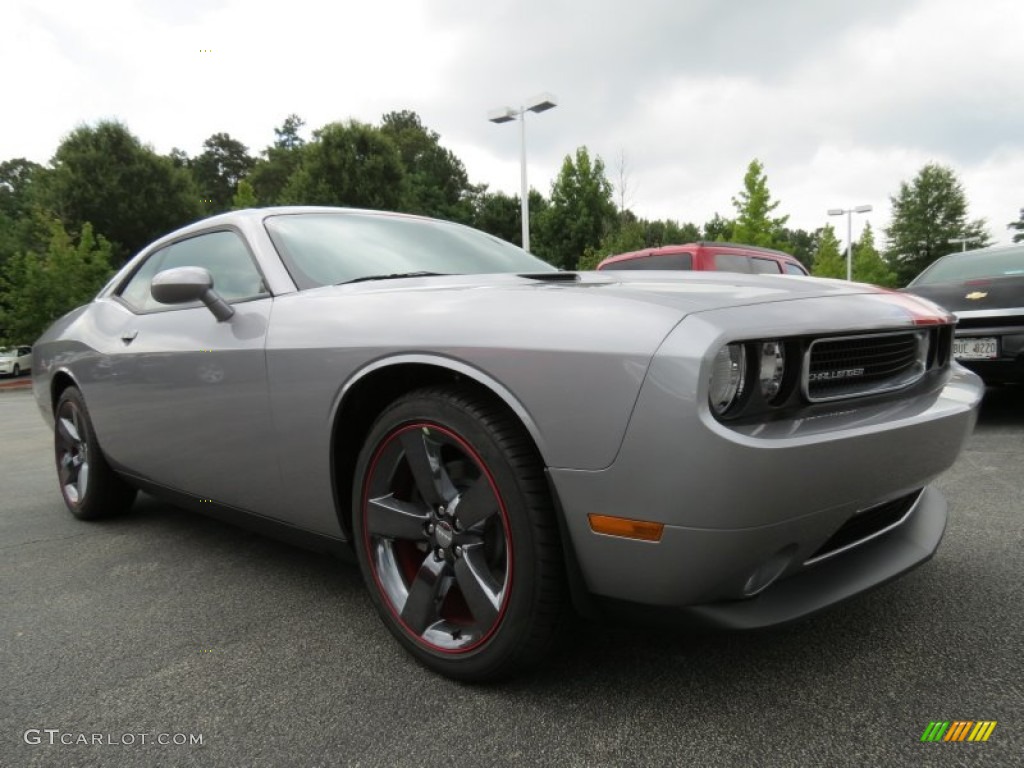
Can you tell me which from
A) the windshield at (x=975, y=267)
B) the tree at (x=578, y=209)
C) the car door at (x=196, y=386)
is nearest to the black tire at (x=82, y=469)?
the car door at (x=196, y=386)

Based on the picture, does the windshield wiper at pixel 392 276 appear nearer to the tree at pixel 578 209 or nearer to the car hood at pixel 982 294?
the car hood at pixel 982 294

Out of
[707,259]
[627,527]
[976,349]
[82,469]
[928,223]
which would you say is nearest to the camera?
[627,527]

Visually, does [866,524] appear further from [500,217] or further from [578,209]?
[500,217]

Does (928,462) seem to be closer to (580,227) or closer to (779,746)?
(779,746)

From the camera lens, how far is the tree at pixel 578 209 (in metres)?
31.2

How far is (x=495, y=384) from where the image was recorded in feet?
4.99

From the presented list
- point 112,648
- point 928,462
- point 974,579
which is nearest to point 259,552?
point 112,648

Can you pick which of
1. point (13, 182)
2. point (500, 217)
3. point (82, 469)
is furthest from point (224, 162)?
point (82, 469)

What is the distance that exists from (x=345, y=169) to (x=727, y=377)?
2520 cm

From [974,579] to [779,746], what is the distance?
1.21 m

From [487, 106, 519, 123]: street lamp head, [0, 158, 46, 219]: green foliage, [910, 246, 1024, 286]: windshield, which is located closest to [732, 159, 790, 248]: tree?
[487, 106, 519, 123]: street lamp head

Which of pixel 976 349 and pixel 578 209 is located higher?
pixel 578 209
